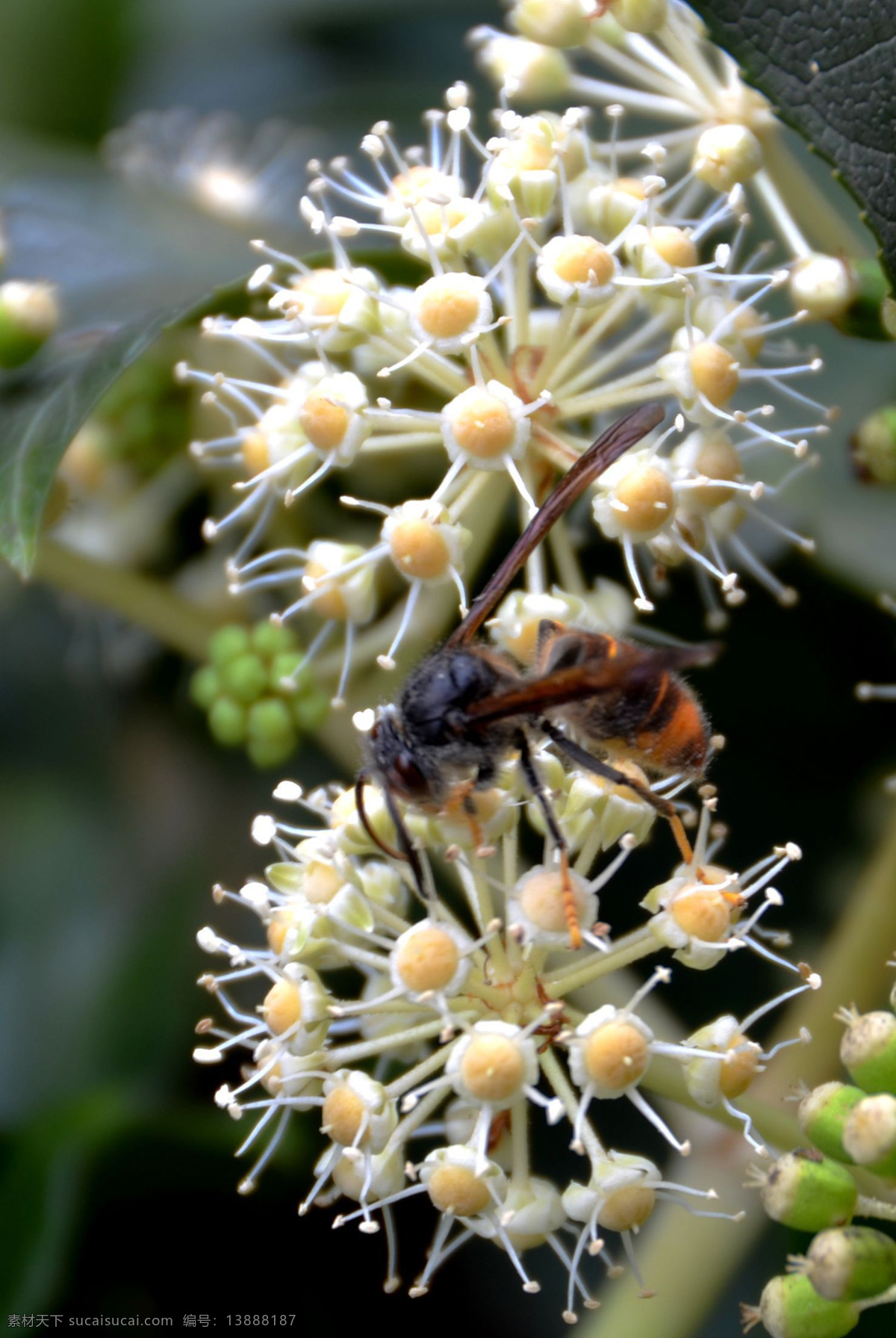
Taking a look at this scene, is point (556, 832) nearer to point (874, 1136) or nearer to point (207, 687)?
point (874, 1136)

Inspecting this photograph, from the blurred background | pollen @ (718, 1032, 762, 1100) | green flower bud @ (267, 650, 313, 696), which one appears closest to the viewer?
pollen @ (718, 1032, 762, 1100)

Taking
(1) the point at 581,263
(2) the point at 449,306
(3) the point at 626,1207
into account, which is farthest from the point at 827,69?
(3) the point at 626,1207

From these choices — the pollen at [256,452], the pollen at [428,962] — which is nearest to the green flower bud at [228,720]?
the pollen at [256,452]

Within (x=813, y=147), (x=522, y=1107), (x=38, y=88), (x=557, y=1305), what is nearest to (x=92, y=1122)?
(x=557, y=1305)

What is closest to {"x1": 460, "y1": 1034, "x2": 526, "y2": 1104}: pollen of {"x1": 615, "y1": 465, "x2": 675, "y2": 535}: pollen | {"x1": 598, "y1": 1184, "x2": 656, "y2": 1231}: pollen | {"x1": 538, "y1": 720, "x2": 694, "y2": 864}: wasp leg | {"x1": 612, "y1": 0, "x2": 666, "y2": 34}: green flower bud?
{"x1": 598, "y1": 1184, "x2": 656, "y2": 1231}: pollen

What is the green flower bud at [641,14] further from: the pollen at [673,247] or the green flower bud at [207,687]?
Answer: the green flower bud at [207,687]

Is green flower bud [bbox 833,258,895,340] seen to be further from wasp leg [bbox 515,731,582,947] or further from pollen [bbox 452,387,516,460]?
wasp leg [bbox 515,731,582,947]
